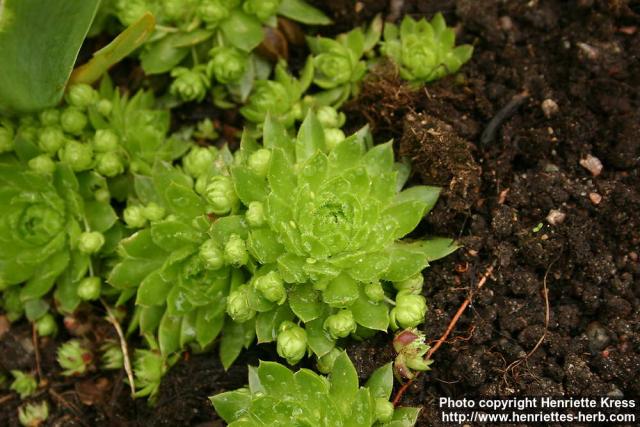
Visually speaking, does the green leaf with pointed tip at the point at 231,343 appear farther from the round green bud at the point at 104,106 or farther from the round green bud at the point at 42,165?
the round green bud at the point at 104,106

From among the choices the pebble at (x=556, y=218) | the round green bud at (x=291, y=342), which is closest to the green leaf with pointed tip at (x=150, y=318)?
the round green bud at (x=291, y=342)

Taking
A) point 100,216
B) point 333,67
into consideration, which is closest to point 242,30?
point 333,67

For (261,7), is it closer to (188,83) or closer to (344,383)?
(188,83)

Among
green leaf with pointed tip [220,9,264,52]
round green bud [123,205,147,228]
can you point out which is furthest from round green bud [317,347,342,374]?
green leaf with pointed tip [220,9,264,52]

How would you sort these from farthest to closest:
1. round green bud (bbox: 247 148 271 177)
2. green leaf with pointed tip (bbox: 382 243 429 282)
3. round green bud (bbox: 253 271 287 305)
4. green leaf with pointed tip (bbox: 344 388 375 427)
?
round green bud (bbox: 247 148 271 177), green leaf with pointed tip (bbox: 382 243 429 282), round green bud (bbox: 253 271 287 305), green leaf with pointed tip (bbox: 344 388 375 427)

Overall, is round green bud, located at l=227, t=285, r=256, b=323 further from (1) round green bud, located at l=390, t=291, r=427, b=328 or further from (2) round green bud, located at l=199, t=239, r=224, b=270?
(1) round green bud, located at l=390, t=291, r=427, b=328

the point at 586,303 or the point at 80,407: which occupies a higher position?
the point at 586,303

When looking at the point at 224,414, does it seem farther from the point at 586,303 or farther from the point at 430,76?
the point at 430,76

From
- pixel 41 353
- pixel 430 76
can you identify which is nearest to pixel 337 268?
pixel 430 76
